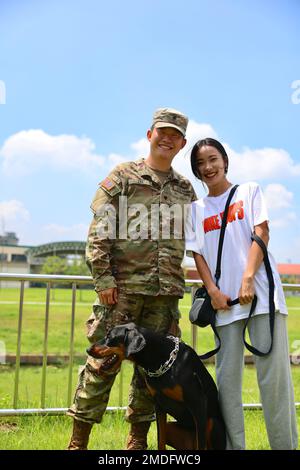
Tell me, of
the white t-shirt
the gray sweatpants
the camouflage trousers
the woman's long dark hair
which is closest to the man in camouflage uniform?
the camouflage trousers

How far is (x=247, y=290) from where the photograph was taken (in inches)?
89.3

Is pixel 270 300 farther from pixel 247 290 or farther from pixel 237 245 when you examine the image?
pixel 237 245

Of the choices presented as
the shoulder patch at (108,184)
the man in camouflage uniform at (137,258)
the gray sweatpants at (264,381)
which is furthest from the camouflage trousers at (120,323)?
the shoulder patch at (108,184)

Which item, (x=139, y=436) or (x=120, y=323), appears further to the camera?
(x=139, y=436)

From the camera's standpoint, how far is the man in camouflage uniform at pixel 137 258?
8.39ft

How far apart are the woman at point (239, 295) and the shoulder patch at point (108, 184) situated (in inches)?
20.2

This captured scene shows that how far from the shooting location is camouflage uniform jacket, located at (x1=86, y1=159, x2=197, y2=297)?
257 centimetres

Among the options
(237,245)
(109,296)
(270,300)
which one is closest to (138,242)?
(109,296)

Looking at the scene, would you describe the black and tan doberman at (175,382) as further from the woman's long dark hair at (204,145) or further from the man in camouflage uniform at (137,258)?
the woman's long dark hair at (204,145)

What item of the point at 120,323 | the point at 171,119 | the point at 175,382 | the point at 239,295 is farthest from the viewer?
the point at 171,119

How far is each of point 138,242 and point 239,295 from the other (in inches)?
26.8

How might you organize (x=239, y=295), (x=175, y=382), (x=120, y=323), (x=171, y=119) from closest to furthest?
1. (x=175, y=382)
2. (x=239, y=295)
3. (x=120, y=323)
4. (x=171, y=119)

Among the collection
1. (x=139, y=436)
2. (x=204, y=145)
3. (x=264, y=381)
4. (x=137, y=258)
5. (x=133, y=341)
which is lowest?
(x=139, y=436)
